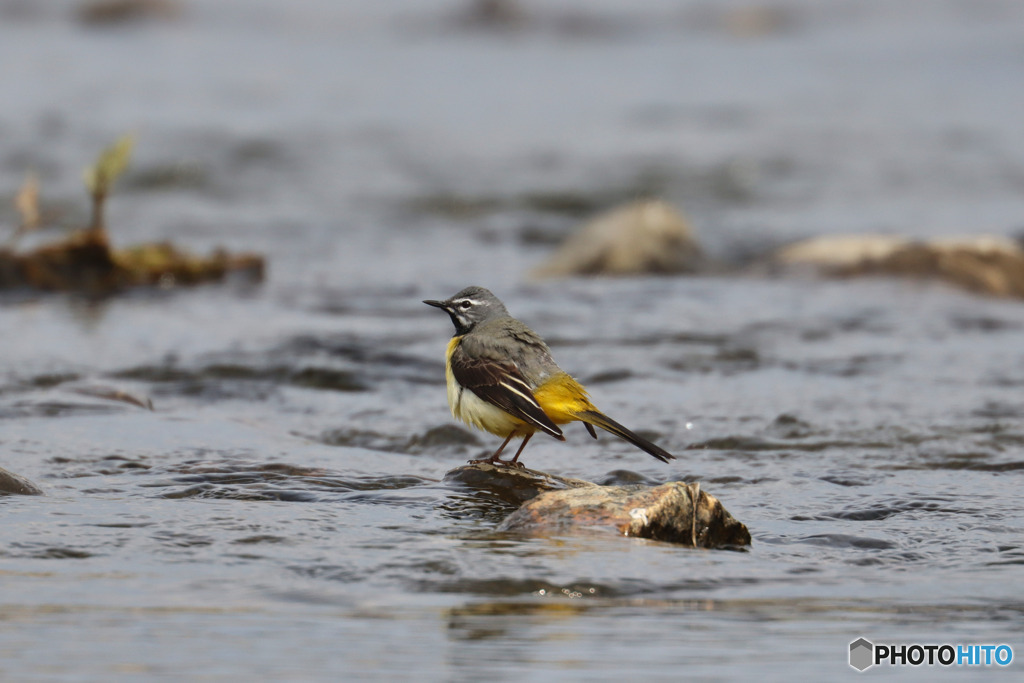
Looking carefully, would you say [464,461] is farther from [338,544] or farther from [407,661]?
[407,661]

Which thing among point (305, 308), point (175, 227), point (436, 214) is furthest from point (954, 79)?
point (305, 308)

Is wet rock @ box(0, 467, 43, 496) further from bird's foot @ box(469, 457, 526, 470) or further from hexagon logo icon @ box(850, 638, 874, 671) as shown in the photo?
hexagon logo icon @ box(850, 638, 874, 671)

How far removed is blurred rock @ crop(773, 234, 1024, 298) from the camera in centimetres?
1270

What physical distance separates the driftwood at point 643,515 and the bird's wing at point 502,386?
0.64 m

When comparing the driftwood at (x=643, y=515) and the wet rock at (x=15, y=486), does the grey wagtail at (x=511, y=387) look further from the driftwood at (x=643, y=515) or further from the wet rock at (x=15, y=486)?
the wet rock at (x=15, y=486)

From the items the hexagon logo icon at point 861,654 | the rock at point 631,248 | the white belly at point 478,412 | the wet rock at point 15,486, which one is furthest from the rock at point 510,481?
the rock at point 631,248

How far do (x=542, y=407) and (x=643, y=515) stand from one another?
113cm

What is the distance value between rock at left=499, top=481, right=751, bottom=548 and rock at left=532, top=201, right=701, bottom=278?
8.54 meters

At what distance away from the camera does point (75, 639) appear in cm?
385

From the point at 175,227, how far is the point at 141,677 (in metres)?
13.8

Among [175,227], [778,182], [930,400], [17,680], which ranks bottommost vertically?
[17,680]

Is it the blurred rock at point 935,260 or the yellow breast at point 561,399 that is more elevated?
the blurred rock at point 935,260

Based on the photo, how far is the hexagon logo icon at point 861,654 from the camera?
12.5ft

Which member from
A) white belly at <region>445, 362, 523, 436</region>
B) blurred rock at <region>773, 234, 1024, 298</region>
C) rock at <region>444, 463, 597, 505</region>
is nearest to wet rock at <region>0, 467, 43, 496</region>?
rock at <region>444, 463, 597, 505</region>
